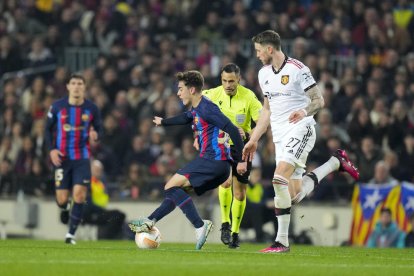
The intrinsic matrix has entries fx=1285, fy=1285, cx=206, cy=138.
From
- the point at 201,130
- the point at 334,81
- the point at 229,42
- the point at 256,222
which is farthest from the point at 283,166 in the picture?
the point at 229,42

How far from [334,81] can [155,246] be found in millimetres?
9941

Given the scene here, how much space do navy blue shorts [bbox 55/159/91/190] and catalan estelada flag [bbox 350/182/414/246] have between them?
5.00m

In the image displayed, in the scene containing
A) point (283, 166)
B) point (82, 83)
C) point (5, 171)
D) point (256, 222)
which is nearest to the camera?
point (283, 166)

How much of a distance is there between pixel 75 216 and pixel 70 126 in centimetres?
126

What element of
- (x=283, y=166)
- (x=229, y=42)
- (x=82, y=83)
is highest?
(x=229, y=42)

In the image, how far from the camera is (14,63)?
89.3 ft

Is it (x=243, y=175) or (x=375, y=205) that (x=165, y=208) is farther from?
(x=375, y=205)

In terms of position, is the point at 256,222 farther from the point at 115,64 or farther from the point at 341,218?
the point at 115,64

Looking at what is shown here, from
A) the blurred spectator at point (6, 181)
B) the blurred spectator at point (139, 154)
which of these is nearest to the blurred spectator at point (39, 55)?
the blurred spectator at point (6, 181)

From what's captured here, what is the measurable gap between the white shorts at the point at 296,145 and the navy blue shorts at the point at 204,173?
68cm

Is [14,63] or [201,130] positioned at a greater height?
[14,63]

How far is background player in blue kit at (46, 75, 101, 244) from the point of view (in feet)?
58.6

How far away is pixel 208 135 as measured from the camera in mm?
14578

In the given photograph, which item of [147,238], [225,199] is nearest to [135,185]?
[225,199]
